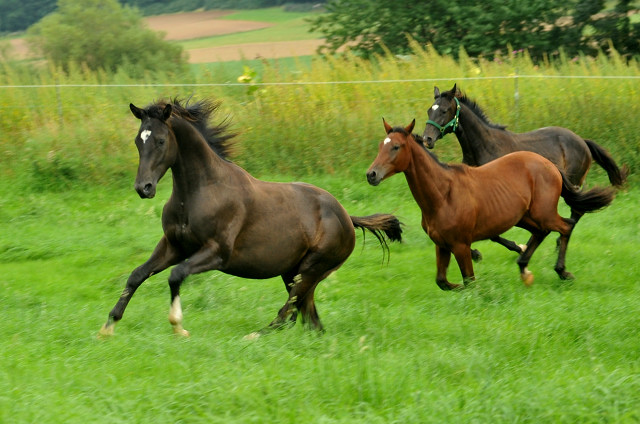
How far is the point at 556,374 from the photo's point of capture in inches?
224

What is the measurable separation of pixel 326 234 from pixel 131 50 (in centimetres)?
2486

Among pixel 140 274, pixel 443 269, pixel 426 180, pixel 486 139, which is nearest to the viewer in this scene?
pixel 140 274

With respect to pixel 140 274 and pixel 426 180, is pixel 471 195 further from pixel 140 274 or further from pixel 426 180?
pixel 140 274

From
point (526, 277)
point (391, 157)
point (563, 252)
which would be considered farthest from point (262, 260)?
point (563, 252)

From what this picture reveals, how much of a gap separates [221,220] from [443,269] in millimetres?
2558

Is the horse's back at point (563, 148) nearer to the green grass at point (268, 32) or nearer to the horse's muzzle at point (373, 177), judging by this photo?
the horse's muzzle at point (373, 177)

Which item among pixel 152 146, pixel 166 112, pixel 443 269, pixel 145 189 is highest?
pixel 166 112

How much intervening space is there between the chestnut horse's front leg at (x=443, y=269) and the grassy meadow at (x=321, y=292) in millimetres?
146

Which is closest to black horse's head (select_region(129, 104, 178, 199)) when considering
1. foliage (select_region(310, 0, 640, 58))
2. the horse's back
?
the horse's back

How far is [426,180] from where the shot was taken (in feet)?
27.4

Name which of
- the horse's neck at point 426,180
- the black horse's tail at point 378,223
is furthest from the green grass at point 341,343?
the horse's neck at point 426,180

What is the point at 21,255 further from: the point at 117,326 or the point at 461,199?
the point at 461,199

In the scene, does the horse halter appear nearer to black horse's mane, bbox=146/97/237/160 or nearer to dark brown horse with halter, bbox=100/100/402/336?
dark brown horse with halter, bbox=100/100/402/336

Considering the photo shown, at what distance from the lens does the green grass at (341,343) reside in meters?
5.00
